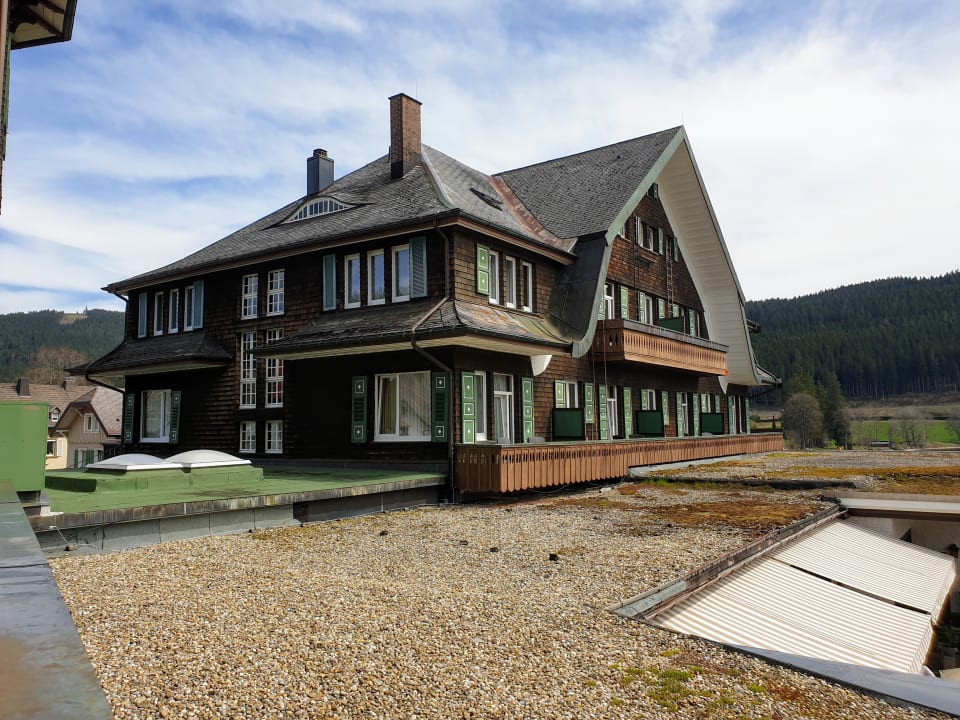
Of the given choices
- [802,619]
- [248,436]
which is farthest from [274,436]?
[802,619]

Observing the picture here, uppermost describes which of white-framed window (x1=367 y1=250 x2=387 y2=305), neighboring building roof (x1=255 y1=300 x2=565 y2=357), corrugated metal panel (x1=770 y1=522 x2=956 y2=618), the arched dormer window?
the arched dormer window

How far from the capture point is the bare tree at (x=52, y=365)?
8375cm

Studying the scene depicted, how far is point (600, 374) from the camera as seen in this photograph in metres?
23.1

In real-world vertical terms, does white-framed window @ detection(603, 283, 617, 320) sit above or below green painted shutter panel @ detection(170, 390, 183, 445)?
above

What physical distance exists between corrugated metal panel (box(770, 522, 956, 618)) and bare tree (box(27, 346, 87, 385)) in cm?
8466

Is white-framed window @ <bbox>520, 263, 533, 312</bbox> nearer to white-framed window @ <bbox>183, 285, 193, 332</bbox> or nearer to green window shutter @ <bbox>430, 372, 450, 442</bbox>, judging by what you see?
green window shutter @ <bbox>430, 372, 450, 442</bbox>

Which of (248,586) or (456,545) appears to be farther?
(456,545)

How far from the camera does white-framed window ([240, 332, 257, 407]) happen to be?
21.8 m

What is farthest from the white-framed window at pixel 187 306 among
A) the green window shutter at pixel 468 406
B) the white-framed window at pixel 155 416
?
the green window shutter at pixel 468 406

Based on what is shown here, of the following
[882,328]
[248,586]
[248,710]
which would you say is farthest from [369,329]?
[882,328]

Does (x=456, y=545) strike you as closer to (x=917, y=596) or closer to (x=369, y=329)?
(x=917, y=596)

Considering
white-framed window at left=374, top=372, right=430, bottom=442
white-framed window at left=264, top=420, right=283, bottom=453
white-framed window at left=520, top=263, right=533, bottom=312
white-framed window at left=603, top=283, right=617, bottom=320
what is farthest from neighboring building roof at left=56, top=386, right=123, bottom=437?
white-framed window at left=520, top=263, right=533, bottom=312

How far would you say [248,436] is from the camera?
861 inches

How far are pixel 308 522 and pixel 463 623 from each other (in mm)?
6996
